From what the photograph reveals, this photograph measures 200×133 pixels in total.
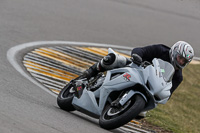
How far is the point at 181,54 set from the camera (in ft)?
21.2

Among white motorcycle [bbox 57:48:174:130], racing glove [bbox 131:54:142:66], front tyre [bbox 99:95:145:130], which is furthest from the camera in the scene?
racing glove [bbox 131:54:142:66]

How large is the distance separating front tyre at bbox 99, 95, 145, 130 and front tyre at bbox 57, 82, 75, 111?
91cm

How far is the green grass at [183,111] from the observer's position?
828cm

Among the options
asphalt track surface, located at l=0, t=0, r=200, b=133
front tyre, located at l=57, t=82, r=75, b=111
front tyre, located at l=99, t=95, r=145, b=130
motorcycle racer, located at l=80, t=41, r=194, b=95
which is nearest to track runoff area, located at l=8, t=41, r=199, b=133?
asphalt track surface, located at l=0, t=0, r=200, b=133

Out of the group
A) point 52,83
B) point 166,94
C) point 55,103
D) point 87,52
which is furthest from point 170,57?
point 87,52

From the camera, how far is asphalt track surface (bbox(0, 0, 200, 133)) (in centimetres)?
587

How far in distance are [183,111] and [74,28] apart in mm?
4823

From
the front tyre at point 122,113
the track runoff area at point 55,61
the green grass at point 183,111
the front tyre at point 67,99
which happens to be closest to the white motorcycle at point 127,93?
the front tyre at point 122,113

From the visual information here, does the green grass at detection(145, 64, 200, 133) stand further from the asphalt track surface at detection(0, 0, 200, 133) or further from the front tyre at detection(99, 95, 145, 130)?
the front tyre at detection(99, 95, 145, 130)

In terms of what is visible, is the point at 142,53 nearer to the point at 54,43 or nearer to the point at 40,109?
the point at 40,109

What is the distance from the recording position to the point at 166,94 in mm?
6004

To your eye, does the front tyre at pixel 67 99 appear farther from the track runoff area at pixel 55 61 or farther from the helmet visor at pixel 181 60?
the helmet visor at pixel 181 60

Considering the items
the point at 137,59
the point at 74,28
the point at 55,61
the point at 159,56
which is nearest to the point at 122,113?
the point at 137,59

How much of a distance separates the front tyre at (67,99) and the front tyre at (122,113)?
91cm
